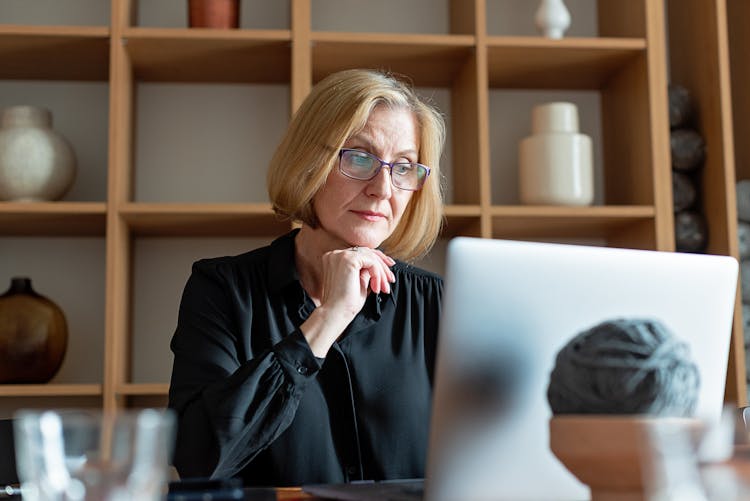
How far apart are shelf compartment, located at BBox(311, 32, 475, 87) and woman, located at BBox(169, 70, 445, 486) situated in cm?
76

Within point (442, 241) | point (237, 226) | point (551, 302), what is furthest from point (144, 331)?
point (551, 302)

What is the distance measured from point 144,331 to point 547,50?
1.38 meters

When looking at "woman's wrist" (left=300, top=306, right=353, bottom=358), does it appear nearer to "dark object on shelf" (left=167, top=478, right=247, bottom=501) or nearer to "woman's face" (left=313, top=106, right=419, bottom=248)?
Answer: "woman's face" (left=313, top=106, right=419, bottom=248)

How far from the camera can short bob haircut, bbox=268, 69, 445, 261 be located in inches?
69.7

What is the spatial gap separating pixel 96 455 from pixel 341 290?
79 centimetres

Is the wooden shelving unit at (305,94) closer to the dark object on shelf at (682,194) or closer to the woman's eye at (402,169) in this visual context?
the dark object on shelf at (682,194)

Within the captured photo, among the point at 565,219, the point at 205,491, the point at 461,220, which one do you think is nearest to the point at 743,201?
the point at 565,219

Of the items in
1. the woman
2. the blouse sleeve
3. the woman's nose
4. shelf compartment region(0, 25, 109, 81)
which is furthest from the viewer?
shelf compartment region(0, 25, 109, 81)

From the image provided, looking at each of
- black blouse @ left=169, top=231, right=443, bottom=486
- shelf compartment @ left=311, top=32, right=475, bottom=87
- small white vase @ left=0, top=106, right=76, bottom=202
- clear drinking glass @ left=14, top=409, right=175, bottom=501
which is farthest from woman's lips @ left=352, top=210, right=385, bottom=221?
small white vase @ left=0, top=106, right=76, bottom=202

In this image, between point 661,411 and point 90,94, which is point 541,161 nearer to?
point 90,94

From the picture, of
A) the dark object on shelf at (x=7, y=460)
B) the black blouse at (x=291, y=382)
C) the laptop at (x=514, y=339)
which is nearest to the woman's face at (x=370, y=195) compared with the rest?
the black blouse at (x=291, y=382)

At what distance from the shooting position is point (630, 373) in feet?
2.92

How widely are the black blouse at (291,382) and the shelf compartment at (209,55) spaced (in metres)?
0.93

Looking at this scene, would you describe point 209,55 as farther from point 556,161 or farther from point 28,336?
→ point 556,161
